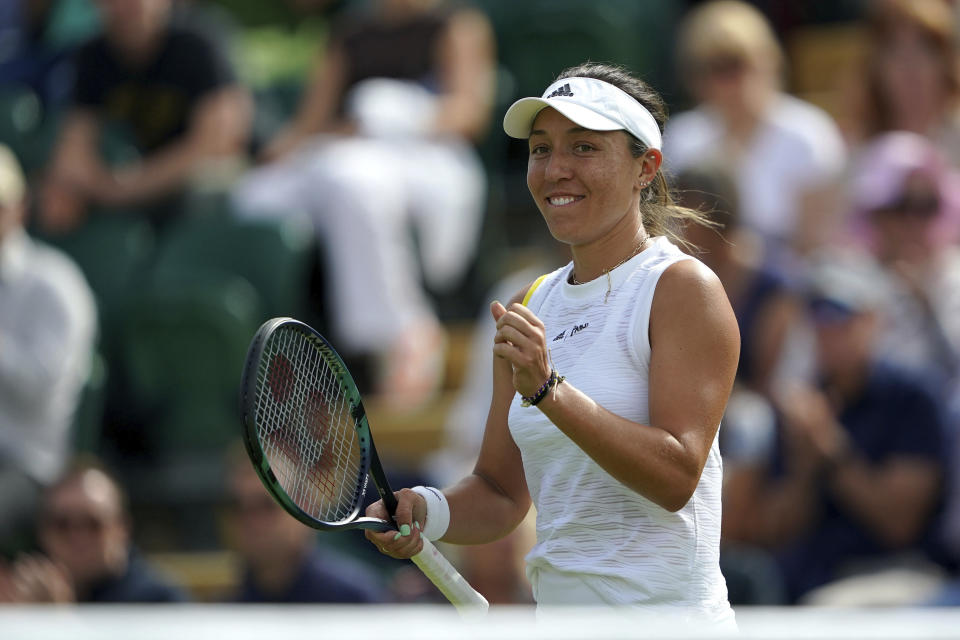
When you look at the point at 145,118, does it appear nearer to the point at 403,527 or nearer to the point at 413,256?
the point at 413,256

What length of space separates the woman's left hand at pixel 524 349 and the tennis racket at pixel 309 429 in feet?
1.44

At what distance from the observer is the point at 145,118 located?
7125mm

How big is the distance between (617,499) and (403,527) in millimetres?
397

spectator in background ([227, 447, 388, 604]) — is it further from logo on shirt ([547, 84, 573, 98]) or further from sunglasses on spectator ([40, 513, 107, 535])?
logo on shirt ([547, 84, 573, 98])

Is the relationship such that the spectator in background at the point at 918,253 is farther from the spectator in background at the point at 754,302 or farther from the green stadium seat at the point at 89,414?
the green stadium seat at the point at 89,414

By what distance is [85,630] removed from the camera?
1.79 meters

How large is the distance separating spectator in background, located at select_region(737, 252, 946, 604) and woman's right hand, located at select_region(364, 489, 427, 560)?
2.59 metres

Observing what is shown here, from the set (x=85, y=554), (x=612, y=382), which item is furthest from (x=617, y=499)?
(x=85, y=554)

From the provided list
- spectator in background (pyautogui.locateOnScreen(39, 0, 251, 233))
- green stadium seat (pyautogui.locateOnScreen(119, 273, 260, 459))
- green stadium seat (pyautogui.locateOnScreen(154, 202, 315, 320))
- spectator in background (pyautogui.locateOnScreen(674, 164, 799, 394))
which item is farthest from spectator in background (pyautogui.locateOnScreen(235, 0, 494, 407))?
→ spectator in background (pyautogui.locateOnScreen(674, 164, 799, 394))

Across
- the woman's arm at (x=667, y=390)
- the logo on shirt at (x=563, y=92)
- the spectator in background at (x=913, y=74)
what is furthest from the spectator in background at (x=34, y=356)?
the woman's arm at (x=667, y=390)

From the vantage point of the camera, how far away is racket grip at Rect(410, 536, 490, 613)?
265cm

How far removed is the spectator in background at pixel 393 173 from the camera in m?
6.41

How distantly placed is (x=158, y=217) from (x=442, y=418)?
179cm

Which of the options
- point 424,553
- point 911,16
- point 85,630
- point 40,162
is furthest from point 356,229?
point 85,630
